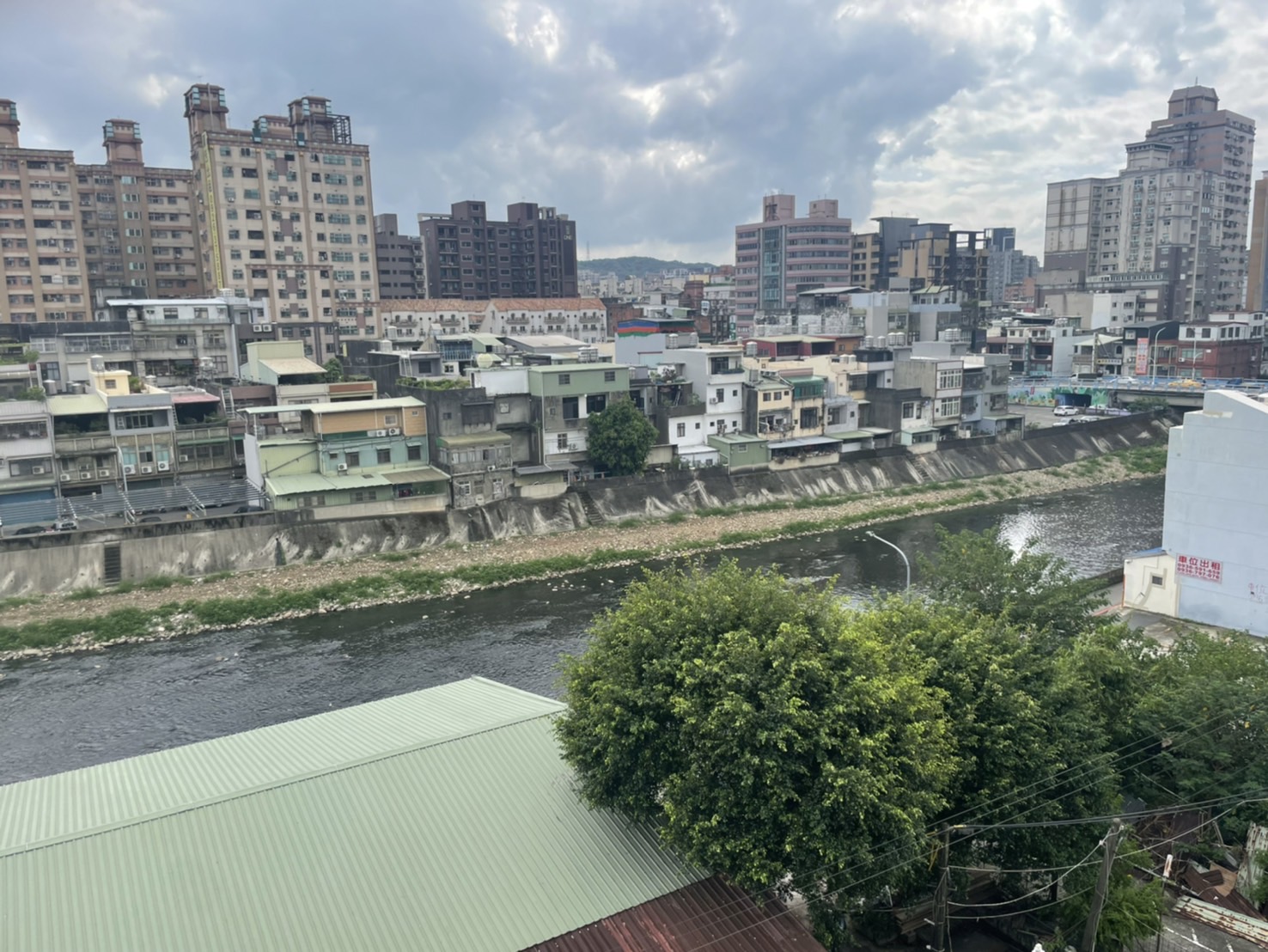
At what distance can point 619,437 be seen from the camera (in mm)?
40000

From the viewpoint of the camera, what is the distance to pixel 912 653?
40.6 feet

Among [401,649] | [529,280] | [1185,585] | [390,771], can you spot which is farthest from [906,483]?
[529,280]

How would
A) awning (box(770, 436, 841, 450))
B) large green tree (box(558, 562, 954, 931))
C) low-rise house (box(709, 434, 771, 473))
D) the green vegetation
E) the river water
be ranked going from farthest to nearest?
1. awning (box(770, 436, 841, 450))
2. low-rise house (box(709, 434, 771, 473))
3. the river water
4. the green vegetation
5. large green tree (box(558, 562, 954, 931))

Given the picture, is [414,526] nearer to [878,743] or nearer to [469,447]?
[469,447]

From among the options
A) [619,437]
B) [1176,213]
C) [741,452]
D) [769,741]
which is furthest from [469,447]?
[1176,213]

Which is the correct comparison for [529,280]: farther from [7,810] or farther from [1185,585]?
[7,810]

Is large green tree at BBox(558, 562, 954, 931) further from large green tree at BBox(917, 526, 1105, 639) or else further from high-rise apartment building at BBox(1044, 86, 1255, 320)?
high-rise apartment building at BBox(1044, 86, 1255, 320)

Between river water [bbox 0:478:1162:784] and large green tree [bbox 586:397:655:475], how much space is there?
716cm

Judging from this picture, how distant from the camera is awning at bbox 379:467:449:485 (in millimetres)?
35375

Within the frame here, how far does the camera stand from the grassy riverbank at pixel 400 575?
27.7 meters

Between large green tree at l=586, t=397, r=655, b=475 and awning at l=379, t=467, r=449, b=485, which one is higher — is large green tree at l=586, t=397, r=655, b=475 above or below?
above

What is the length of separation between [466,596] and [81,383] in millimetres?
24045

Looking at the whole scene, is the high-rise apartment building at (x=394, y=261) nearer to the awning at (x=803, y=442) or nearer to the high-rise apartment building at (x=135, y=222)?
the high-rise apartment building at (x=135, y=222)

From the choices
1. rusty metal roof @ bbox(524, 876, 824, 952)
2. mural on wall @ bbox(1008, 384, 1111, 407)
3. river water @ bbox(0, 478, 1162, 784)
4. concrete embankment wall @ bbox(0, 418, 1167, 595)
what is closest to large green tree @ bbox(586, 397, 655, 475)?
concrete embankment wall @ bbox(0, 418, 1167, 595)
